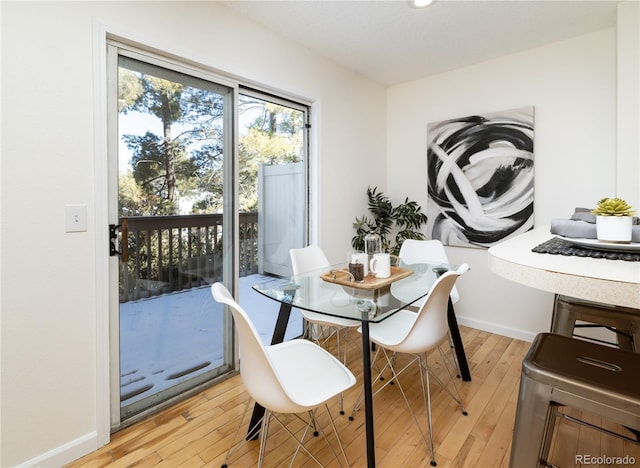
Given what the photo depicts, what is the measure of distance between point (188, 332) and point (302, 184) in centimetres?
157

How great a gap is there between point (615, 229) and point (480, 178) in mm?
2278

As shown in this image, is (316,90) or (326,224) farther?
(326,224)

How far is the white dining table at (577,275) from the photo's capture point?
68 centimetres

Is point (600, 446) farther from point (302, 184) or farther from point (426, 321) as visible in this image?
point (302, 184)

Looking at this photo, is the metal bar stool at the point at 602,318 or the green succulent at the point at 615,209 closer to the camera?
the green succulent at the point at 615,209

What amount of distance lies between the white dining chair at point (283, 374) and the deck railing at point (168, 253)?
0.87 m

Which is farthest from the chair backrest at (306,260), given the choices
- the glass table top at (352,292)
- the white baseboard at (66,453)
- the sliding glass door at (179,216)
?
the white baseboard at (66,453)

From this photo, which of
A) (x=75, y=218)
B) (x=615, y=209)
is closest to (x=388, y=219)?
(x=615, y=209)

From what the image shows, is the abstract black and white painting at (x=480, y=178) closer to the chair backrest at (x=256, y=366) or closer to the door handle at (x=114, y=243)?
the chair backrest at (x=256, y=366)

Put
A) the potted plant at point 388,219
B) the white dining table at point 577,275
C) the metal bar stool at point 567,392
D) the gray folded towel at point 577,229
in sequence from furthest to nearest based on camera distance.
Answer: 1. the potted plant at point 388,219
2. the gray folded towel at point 577,229
3. the metal bar stool at point 567,392
4. the white dining table at point 577,275

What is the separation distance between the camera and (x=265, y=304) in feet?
9.45

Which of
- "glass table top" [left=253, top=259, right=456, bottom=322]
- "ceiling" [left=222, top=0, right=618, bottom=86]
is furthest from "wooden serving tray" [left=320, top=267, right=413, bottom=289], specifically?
"ceiling" [left=222, top=0, right=618, bottom=86]

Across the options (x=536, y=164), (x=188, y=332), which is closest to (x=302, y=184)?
(x=188, y=332)

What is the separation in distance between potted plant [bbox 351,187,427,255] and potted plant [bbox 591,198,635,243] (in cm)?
245
